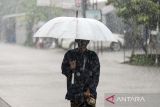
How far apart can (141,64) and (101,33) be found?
1537 centimetres

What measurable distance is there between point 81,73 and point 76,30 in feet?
1.83

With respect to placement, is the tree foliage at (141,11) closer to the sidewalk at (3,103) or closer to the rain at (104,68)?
the rain at (104,68)

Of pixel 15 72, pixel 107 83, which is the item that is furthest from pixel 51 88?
pixel 15 72

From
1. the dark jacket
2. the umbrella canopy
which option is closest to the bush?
the umbrella canopy

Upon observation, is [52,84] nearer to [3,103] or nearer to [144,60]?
[3,103]

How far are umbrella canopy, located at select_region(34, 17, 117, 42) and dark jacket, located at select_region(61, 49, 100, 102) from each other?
0.22m

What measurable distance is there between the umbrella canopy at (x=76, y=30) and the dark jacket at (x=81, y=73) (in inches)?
8.5

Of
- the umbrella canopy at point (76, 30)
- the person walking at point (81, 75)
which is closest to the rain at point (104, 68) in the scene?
the umbrella canopy at point (76, 30)

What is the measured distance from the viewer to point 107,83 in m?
15.3

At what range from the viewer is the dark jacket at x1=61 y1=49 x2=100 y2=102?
6.43 m

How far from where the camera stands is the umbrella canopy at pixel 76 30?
649 centimetres

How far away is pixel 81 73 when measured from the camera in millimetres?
6441

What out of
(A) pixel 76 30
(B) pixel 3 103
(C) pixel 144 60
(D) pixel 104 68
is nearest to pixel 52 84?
(B) pixel 3 103

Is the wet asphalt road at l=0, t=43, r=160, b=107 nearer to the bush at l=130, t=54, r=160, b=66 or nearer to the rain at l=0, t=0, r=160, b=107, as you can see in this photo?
the rain at l=0, t=0, r=160, b=107
